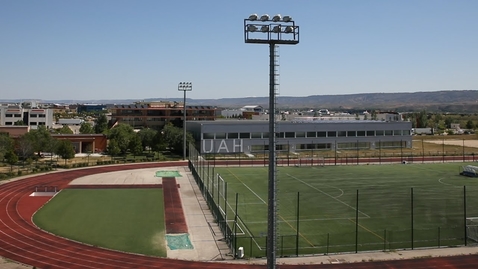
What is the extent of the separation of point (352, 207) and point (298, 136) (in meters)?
43.7

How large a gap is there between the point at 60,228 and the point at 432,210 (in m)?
27.7

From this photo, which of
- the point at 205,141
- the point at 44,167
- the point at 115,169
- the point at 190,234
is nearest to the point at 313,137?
the point at 205,141

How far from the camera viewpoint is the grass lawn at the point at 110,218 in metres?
28.1

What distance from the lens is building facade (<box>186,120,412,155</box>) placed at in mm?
75188

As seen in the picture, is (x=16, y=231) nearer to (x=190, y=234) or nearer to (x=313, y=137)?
(x=190, y=234)

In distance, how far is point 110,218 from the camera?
1339 inches

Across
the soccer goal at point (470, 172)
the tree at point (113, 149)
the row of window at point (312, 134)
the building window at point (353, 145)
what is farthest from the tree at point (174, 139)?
the soccer goal at point (470, 172)

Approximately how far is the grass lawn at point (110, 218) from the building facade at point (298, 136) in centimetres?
3065

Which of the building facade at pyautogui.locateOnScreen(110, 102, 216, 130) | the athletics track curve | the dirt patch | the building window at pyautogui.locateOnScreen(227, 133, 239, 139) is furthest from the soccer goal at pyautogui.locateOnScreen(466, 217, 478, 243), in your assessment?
the building facade at pyautogui.locateOnScreen(110, 102, 216, 130)

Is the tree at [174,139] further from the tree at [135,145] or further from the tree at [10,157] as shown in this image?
the tree at [10,157]

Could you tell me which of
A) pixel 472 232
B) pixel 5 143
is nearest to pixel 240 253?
pixel 472 232

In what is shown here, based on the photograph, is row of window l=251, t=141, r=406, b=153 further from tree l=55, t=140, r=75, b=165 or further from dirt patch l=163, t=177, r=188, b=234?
dirt patch l=163, t=177, r=188, b=234

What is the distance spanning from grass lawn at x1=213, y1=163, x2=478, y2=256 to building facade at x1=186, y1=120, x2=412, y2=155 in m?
16.0

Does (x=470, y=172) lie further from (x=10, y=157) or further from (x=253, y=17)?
(x=10, y=157)
